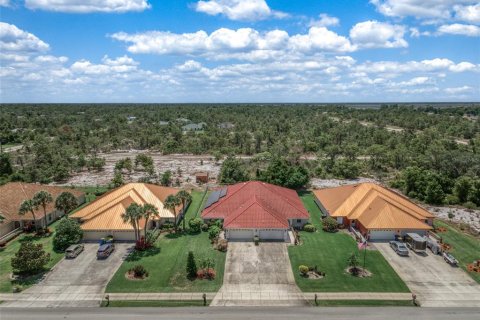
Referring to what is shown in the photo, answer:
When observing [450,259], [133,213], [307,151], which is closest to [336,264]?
[450,259]

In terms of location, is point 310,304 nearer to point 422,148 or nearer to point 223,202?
point 223,202

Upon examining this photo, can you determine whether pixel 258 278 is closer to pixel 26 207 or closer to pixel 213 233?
pixel 213 233

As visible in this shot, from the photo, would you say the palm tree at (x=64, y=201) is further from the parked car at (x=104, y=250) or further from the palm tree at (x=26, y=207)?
the parked car at (x=104, y=250)

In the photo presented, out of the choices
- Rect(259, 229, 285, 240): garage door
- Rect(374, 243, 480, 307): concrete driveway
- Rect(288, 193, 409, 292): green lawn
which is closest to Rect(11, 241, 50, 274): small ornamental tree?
Rect(259, 229, 285, 240): garage door

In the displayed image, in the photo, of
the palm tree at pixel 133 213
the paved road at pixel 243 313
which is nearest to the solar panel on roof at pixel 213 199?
the palm tree at pixel 133 213

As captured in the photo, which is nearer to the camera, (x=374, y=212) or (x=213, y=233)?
(x=213, y=233)

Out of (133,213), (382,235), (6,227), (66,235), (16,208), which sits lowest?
(382,235)
